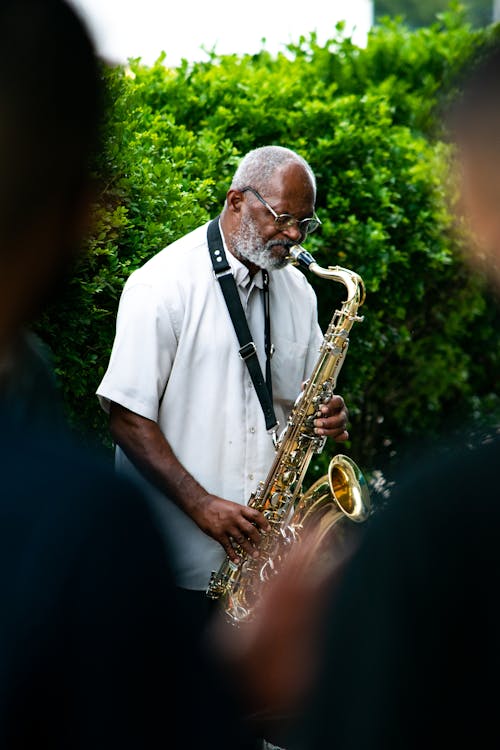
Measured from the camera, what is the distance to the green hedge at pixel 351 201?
4.23m

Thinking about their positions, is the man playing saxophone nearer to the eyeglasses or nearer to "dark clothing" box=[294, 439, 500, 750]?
the eyeglasses

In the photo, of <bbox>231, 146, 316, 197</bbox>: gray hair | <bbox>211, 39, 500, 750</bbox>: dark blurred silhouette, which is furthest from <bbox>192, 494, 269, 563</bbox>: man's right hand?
<bbox>211, 39, 500, 750</bbox>: dark blurred silhouette

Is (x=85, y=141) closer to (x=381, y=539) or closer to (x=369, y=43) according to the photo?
(x=381, y=539)

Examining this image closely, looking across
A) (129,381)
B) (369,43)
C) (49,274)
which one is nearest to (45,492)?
(49,274)

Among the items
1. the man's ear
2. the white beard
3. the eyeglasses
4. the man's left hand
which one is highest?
the man's ear

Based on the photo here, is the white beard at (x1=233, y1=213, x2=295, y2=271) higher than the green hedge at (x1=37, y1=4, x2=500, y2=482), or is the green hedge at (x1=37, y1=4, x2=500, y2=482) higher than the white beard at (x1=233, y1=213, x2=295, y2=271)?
the green hedge at (x1=37, y1=4, x2=500, y2=482)

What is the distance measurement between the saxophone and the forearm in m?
0.26

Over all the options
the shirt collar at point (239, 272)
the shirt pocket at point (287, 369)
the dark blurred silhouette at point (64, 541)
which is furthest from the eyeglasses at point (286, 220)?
the dark blurred silhouette at point (64, 541)

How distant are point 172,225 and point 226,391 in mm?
905

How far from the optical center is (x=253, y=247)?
3.98 meters

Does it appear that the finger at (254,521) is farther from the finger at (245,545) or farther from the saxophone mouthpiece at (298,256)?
the saxophone mouthpiece at (298,256)

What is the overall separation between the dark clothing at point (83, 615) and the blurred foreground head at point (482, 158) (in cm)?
79

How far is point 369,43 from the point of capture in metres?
7.20

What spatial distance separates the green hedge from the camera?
423cm
